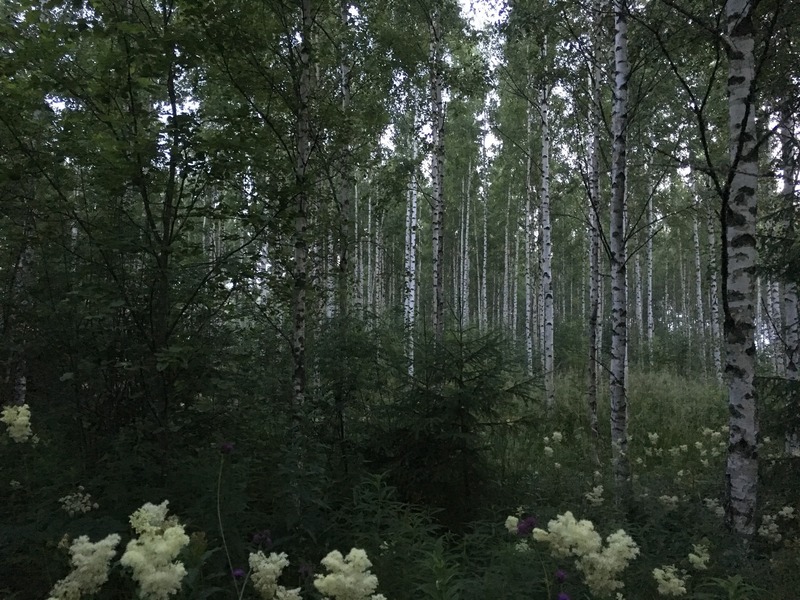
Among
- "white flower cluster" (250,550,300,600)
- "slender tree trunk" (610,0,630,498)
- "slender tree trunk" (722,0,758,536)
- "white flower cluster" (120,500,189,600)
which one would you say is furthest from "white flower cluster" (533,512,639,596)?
"slender tree trunk" (610,0,630,498)

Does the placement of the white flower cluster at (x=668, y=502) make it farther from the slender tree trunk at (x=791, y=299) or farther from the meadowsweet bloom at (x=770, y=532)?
the slender tree trunk at (x=791, y=299)

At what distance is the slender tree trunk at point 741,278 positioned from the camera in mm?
4410

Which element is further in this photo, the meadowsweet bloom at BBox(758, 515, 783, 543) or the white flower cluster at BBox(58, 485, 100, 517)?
the meadowsweet bloom at BBox(758, 515, 783, 543)

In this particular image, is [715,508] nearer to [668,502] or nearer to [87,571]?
[668,502]

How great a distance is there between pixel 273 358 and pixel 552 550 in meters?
5.25

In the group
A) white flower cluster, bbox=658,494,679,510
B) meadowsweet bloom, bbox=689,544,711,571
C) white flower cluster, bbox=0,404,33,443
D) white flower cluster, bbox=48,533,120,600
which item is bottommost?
white flower cluster, bbox=658,494,679,510

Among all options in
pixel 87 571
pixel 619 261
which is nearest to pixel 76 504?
pixel 87 571

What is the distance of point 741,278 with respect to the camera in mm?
4465

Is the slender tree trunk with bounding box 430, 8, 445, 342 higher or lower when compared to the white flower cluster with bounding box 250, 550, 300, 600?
higher

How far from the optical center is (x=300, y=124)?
526cm

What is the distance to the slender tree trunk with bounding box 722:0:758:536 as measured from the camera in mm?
4410

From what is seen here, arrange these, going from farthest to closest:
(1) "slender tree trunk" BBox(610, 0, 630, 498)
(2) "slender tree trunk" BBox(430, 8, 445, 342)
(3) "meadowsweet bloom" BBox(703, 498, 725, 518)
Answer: (2) "slender tree trunk" BBox(430, 8, 445, 342), (1) "slender tree trunk" BBox(610, 0, 630, 498), (3) "meadowsweet bloom" BBox(703, 498, 725, 518)

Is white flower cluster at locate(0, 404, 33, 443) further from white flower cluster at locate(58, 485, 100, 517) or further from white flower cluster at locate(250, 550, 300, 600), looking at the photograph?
white flower cluster at locate(250, 550, 300, 600)

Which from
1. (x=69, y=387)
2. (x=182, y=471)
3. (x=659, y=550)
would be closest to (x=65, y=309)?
(x=69, y=387)
